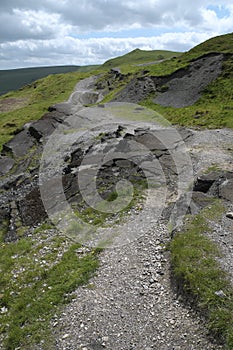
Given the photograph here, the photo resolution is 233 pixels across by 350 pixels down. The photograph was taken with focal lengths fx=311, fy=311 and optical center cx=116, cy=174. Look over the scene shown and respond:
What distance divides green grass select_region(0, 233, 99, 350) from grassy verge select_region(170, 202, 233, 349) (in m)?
4.09

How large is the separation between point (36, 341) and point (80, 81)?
307ft

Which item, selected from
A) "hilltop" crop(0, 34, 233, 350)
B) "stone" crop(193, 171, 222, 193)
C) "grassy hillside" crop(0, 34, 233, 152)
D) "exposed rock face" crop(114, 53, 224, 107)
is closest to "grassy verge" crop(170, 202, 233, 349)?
"hilltop" crop(0, 34, 233, 350)

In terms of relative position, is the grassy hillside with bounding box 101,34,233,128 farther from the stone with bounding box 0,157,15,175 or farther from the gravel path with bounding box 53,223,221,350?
the gravel path with bounding box 53,223,221,350

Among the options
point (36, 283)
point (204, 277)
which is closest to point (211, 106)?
point (204, 277)

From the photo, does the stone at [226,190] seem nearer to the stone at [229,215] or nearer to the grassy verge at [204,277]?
the stone at [229,215]

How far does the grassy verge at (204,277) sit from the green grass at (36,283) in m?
4.09

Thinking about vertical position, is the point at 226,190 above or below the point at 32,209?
above

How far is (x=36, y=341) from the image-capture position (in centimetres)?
1112

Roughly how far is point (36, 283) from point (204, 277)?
24.6 feet

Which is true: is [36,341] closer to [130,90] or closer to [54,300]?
[54,300]

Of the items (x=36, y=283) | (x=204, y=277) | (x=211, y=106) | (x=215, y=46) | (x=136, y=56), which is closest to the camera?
(x=204, y=277)

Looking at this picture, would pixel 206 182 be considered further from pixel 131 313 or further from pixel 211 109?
pixel 211 109

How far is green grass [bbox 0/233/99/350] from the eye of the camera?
11633mm

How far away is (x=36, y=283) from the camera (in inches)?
556
